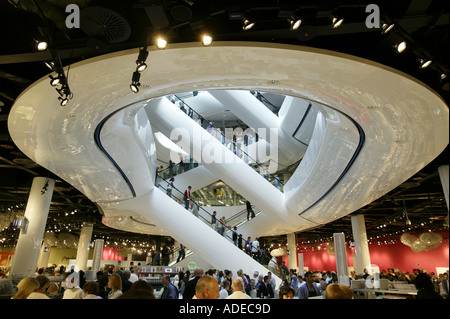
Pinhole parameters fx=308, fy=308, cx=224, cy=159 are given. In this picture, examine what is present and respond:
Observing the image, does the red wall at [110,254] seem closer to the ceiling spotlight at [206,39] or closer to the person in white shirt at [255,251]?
the person in white shirt at [255,251]

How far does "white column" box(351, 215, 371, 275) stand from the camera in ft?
53.5

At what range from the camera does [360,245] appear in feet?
55.7

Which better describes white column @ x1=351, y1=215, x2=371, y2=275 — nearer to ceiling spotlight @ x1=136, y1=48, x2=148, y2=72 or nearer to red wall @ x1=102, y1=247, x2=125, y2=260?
ceiling spotlight @ x1=136, y1=48, x2=148, y2=72

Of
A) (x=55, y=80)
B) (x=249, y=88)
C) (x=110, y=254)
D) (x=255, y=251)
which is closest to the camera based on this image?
(x=55, y=80)

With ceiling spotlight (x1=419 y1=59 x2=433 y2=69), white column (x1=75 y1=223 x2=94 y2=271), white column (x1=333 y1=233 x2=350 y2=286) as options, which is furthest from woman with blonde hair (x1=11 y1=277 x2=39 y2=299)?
white column (x1=75 y1=223 x2=94 y2=271)

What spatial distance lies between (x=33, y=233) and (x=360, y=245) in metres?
15.5

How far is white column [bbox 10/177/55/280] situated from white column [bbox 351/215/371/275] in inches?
589

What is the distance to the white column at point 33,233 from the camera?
32.2 feet

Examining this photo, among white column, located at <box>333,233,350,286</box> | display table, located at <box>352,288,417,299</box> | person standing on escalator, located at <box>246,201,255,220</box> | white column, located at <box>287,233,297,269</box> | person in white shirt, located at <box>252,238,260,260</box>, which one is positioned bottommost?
display table, located at <box>352,288,417,299</box>

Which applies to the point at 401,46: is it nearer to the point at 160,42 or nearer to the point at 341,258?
the point at 160,42

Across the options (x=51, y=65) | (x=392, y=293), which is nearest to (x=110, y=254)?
(x=392, y=293)

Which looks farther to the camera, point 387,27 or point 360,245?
point 360,245

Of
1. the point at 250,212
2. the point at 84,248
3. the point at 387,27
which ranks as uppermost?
the point at 250,212

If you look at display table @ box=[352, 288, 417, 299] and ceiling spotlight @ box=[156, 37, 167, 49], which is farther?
display table @ box=[352, 288, 417, 299]
